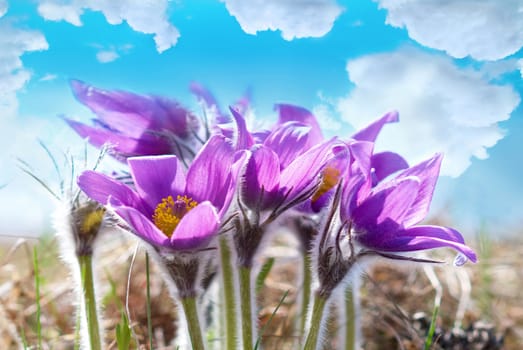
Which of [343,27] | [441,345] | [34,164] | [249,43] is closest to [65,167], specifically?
[34,164]

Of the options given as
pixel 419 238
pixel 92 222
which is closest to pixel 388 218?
pixel 419 238

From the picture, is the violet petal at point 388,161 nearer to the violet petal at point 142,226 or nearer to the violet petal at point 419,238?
the violet petal at point 419,238

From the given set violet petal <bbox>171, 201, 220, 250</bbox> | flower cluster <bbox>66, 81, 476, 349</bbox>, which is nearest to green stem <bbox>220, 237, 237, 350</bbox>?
flower cluster <bbox>66, 81, 476, 349</bbox>

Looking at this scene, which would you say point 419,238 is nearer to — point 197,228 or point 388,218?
point 388,218

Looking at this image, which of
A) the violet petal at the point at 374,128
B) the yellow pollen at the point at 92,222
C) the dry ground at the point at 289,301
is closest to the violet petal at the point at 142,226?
the yellow pollen at the point at 92,222

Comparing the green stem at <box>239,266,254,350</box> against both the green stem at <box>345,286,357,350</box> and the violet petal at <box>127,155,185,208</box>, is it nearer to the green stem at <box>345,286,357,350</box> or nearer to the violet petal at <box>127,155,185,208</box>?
the violet petal at <box>127,155,185,208</box>

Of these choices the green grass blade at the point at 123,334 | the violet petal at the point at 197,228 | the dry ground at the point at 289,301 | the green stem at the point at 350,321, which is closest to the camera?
the violet petal at the point at 197,228

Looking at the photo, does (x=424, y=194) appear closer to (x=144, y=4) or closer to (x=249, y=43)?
(x=249, y=43)
